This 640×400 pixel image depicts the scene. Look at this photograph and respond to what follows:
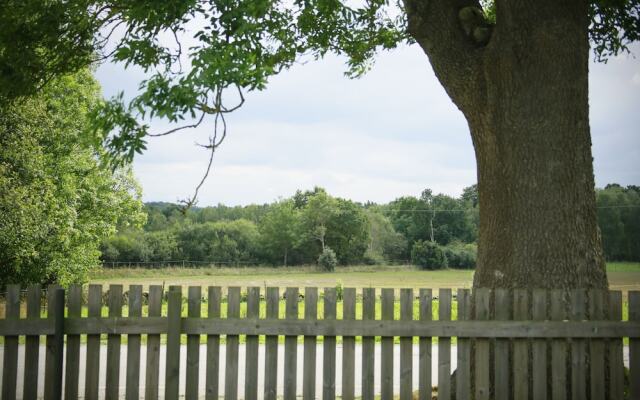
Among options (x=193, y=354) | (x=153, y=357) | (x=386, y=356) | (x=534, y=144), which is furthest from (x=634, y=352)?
(x=153, y=357)

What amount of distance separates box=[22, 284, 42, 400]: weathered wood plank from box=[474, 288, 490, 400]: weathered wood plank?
4.86m

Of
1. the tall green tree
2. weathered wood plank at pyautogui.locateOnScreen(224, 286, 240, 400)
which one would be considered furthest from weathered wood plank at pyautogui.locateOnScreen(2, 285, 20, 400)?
the tall green tree

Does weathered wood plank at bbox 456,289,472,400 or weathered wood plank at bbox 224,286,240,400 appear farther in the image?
weathered wood plank at bbox 456,289,472,400

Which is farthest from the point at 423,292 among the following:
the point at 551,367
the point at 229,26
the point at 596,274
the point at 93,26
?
the point at 93,26

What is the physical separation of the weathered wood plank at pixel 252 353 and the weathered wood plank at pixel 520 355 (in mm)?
2872

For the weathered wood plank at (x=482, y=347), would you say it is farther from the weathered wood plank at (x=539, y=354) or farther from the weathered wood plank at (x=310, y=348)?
the weathered wood plank at (x=310, y=348)

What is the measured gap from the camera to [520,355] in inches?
255

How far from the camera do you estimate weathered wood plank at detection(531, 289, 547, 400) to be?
6441mm

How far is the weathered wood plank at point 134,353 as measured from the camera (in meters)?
6.36

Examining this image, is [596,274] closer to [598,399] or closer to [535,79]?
[598,399]

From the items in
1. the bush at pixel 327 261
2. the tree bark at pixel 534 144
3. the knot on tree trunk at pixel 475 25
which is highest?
the knot on tree trunk at pixel 475 25

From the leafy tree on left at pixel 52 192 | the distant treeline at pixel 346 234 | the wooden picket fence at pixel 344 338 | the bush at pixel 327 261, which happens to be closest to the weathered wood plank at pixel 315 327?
the wooden picket fence at pixel 344 338

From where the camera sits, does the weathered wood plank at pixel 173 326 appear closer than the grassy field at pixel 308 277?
Yes

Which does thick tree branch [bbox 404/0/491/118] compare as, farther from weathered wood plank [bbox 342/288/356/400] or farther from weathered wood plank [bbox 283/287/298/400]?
weathered wood plank [bbox 283/287/298/400]
